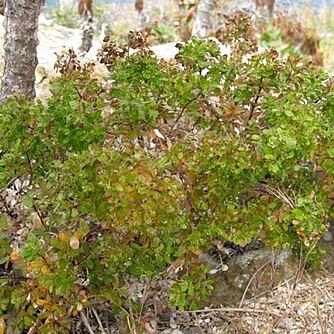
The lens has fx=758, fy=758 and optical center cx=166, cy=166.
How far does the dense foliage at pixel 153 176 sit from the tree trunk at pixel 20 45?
53cm

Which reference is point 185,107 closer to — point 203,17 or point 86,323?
point 86,323

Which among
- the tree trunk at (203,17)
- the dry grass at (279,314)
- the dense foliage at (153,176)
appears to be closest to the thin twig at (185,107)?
the dense foliage at (153,176)

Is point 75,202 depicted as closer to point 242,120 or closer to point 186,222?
point 186,222

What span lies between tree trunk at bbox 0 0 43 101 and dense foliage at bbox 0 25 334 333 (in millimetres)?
528

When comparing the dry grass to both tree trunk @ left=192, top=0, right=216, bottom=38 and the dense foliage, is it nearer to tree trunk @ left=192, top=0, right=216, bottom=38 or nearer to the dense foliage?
the dense foliage

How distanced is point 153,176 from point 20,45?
50.5 inches

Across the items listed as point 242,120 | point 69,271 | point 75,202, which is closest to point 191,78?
point 242,120

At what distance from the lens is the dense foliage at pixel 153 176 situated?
7.54 feet

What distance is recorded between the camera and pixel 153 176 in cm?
221

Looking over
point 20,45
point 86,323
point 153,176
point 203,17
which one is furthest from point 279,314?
point 203,17

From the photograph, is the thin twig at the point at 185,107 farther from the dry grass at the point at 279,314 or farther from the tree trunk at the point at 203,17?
the tree trunk at the point at 203,17

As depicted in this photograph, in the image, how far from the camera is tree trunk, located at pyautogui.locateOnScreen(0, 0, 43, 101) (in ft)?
10.4

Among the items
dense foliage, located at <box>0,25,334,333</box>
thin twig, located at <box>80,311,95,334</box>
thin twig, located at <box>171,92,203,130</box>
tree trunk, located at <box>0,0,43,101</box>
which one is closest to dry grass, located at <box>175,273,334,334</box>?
dense foliage, located at <box>0,25,334,333</box>

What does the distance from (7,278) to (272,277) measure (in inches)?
38.3
